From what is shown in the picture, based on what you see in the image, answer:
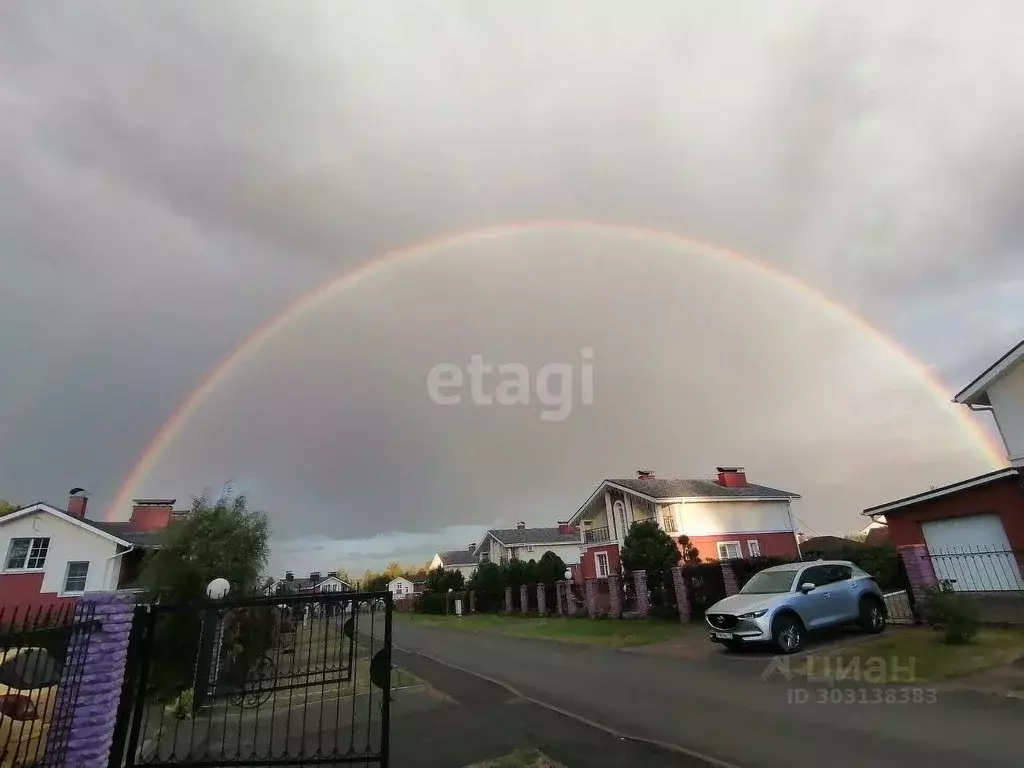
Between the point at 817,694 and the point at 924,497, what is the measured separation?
1519 cm

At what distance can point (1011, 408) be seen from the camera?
19734mm

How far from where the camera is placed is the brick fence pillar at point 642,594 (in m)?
25.3

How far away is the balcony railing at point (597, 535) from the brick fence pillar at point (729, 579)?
54.2 ft

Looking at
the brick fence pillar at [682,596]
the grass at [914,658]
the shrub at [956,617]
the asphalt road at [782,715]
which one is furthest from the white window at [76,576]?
the shrub at [956,617]

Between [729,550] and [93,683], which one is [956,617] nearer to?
[93,683]

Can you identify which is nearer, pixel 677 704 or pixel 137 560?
pixel 677 704

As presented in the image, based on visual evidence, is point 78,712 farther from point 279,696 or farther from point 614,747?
point 279,696

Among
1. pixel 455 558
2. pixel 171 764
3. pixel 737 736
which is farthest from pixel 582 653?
pixel 455 558

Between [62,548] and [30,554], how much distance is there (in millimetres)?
1336

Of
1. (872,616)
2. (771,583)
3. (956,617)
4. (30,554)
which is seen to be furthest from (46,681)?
(30,554)

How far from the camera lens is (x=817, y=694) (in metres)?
9.31

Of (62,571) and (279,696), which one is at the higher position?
(62,571)

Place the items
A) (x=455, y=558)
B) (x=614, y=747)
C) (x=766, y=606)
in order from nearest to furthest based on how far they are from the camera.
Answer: (x=614, y=747), (x=766, y=606), (x=455, y=558)

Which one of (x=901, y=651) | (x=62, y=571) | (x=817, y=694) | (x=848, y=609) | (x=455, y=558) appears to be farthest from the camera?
(x=455, y=558)
